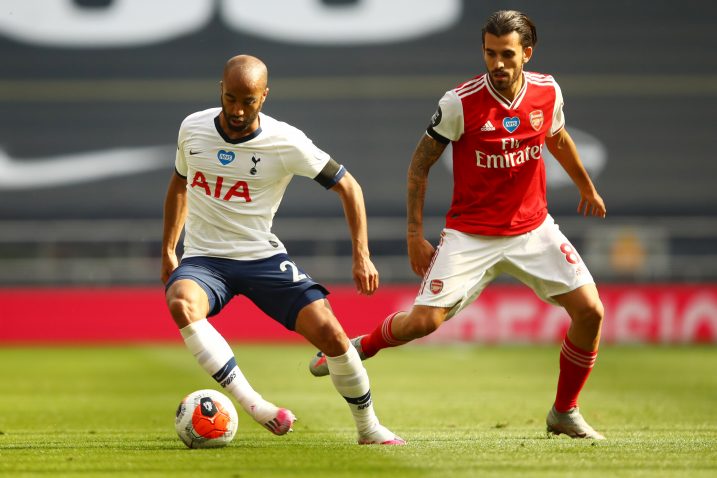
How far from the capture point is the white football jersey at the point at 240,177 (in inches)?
271

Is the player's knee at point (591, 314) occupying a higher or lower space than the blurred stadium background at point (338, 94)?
higher

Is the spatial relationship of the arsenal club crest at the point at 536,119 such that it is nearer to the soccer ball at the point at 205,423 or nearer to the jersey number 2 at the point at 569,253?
the jersey number 2 at the point at 569,253

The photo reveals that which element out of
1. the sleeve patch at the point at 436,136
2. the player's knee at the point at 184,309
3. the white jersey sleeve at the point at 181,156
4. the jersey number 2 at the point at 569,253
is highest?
the sleeve patch at the point at 436,136

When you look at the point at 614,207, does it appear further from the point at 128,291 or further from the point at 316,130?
the point at 128,291

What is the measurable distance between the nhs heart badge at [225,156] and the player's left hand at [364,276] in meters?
0.90

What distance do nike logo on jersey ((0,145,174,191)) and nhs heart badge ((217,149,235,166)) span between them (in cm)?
1710

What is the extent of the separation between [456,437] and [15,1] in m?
19.0

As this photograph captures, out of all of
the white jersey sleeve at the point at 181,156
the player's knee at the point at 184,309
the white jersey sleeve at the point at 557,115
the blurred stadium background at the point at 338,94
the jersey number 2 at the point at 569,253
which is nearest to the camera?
the player's knee at the point at 184,309

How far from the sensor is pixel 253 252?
6914 mm

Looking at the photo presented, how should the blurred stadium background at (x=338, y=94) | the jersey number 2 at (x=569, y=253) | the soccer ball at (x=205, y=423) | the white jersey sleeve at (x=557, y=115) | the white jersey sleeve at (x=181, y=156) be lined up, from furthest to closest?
1. the blurred stadium background at (x=338, y=94)
2. the white jersey sleeve at (x=557, y=115)
3. the jersey number 2 at (x=569, y=253)
4. the white jersey sleeve at (x=181, y=156)
5. the soccer ball at (x=205, y=423)

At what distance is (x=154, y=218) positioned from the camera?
23.1 m

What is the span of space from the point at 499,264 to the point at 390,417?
2142mm

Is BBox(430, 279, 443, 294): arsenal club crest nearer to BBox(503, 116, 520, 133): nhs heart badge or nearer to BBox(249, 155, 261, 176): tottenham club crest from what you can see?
BBox(503, 116, 520, 133): nhs heart badge

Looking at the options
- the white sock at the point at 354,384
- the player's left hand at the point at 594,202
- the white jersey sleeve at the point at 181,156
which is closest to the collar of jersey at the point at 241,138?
the white jersey sleeve at the point at 181,156
